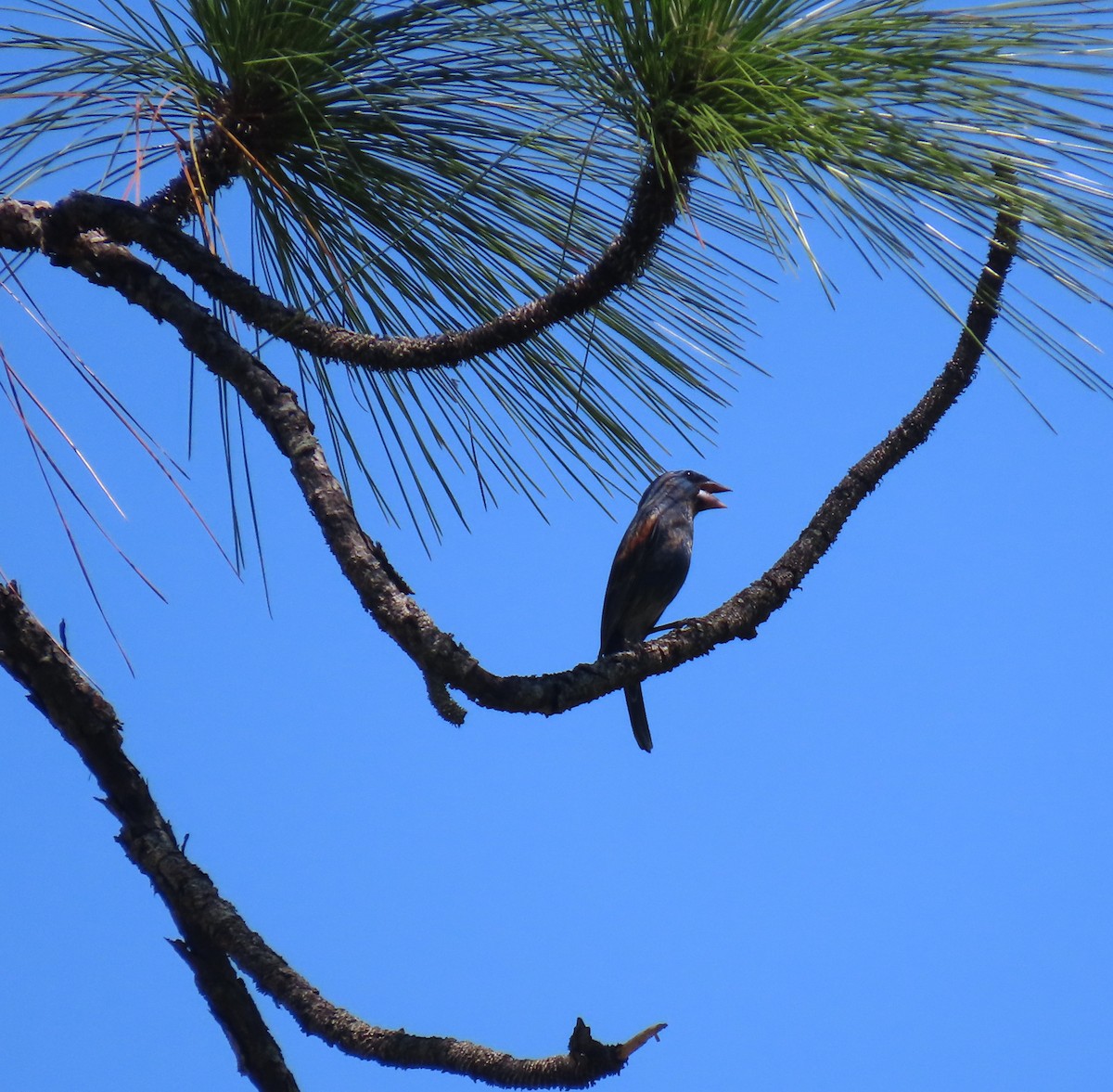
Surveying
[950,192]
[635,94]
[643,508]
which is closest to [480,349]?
[635,94]

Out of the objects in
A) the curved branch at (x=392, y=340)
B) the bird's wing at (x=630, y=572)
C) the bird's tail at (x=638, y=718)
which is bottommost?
the curved branch at (x=392, y=340)

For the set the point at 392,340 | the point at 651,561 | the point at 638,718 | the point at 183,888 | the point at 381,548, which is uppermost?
the point at 651,561

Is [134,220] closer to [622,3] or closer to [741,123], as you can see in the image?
[622,3]

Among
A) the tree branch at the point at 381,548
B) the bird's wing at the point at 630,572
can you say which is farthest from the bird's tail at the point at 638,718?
the tree branch at the point at 381,548

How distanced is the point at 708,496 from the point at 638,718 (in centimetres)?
87

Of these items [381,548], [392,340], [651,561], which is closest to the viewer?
[381,548]

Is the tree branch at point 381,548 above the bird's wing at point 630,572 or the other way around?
the other way around

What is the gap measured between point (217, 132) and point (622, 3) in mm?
757

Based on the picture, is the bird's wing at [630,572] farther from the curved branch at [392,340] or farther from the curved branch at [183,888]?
the curved branch at [183,888]

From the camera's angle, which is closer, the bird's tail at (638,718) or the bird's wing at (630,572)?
the bird's wing at (630,572)

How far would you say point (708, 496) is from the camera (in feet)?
15.4

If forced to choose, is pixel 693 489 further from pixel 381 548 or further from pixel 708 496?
pixel 381 548

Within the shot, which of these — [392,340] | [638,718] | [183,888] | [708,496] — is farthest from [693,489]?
[183,888]

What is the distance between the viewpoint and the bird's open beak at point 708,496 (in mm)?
4680
